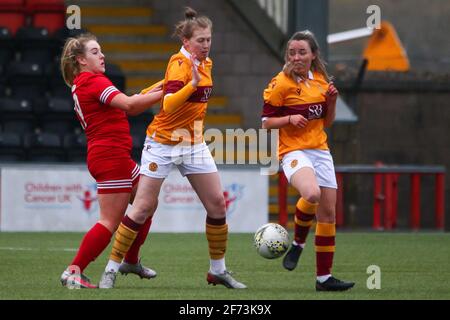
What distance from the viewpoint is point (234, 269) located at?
10320 mm

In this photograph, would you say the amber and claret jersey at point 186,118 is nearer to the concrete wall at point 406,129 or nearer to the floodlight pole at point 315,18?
the floodlight pole at point 315,18

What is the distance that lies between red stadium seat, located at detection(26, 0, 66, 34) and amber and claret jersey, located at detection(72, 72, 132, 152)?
1218 cm

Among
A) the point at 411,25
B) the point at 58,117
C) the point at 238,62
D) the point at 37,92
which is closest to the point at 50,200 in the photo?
the point at 58,117

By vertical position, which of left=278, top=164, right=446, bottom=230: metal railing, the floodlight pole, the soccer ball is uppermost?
the floodlight pole

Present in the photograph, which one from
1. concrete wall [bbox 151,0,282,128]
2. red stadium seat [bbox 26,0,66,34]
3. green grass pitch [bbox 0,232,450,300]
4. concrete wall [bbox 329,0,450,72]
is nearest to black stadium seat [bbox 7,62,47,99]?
red stadium seat [bbox 26,0,66,34]

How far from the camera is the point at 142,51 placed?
20.9 metres

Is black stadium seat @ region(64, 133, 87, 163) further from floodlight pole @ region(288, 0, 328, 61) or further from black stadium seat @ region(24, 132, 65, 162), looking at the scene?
floodlight pole @ region(288, 0, 328, 61)

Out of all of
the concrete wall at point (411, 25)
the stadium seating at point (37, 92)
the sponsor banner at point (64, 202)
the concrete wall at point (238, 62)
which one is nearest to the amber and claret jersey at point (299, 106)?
the sponsor banner at point (64, 202)

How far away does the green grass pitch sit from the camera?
795 centimetres

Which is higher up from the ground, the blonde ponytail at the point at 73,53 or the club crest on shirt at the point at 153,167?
the blonde ponytail at the point at 73,53

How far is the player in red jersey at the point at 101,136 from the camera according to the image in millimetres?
8109

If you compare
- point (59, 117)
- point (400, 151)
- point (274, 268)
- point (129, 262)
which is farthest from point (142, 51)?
point (129, 262)

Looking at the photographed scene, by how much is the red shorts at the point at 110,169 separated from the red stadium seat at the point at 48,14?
40.4ft
